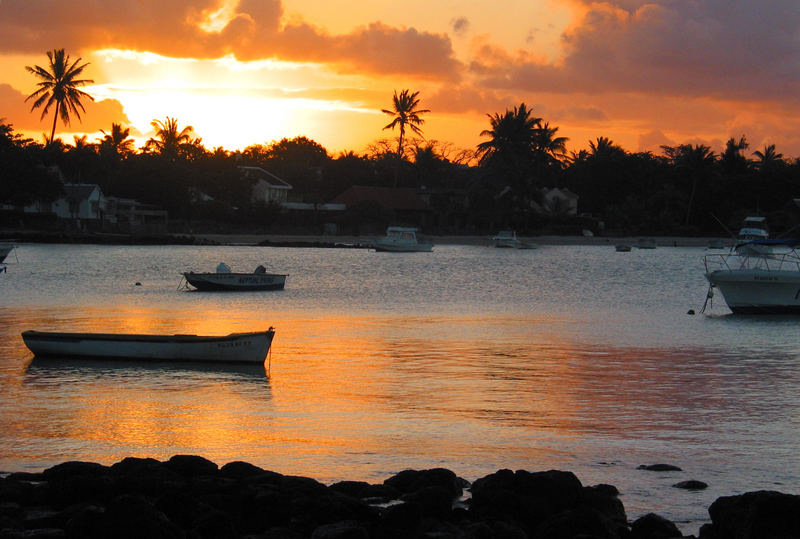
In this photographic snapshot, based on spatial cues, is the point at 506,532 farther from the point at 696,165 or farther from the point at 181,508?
the point at 696,165

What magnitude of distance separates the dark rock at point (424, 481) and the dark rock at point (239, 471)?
62.4 inches

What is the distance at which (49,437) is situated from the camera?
1445 cm

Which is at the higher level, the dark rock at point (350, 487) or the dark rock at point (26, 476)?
the dark rock at point (350, 487)

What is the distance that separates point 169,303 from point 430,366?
1996 centimetres

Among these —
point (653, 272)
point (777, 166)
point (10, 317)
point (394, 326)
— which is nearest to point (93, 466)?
point (394, 326)

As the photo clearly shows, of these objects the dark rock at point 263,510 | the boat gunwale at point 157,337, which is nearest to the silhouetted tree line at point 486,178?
the boat gunwale at point 157,337

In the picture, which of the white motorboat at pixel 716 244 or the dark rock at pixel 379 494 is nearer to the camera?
the dark rock at pixel 379 494

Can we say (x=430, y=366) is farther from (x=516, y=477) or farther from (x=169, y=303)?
(x=169, y=303)

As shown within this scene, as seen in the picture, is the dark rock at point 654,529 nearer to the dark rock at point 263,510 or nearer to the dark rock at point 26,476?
the dark rock at point 263,510

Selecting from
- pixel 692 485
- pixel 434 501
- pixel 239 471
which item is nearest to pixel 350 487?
pixel 434 501

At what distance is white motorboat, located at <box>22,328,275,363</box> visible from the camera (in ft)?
69.2

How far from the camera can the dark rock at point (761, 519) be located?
8.99m

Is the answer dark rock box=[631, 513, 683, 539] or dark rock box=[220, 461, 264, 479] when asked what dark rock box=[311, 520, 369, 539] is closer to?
dark rock box=[220, 461, 264, 479]

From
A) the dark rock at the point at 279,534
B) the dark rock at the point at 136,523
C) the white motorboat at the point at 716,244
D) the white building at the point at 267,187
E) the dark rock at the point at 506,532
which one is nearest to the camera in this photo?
the dark rock at the point at 136,523
